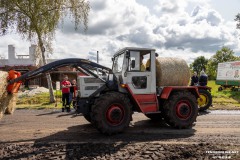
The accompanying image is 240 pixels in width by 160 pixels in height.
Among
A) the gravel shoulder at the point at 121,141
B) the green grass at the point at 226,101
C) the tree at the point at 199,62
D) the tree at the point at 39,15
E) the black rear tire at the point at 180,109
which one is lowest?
the gravel shoulder at the point at 121,141

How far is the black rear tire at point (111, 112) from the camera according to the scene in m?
7.70

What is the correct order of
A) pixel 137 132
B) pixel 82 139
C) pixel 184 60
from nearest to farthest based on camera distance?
1. pixel 82 139
2. pixel 137 132
3. pixel 184 60

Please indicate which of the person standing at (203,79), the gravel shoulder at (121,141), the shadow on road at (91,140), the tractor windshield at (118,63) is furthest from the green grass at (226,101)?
the tractor windshield at (118,63)

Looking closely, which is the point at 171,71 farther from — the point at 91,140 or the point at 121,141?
the point at 91,140

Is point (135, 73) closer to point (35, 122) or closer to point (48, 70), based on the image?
point (48, 70)

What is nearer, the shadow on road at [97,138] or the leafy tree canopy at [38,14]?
the shadow on road at [97,138]

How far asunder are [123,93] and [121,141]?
180cm

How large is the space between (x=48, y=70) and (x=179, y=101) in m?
4.41

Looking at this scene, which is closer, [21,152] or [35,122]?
[21,152]

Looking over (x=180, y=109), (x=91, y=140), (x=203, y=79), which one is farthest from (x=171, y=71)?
(x=203, y=79)

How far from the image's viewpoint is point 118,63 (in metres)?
9.05

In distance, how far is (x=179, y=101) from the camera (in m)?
8.90

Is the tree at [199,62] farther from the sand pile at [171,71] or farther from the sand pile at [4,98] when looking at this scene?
the sand pile at [4,98]

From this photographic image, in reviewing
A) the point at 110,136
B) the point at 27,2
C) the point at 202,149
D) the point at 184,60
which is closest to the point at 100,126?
the point at 110,136
